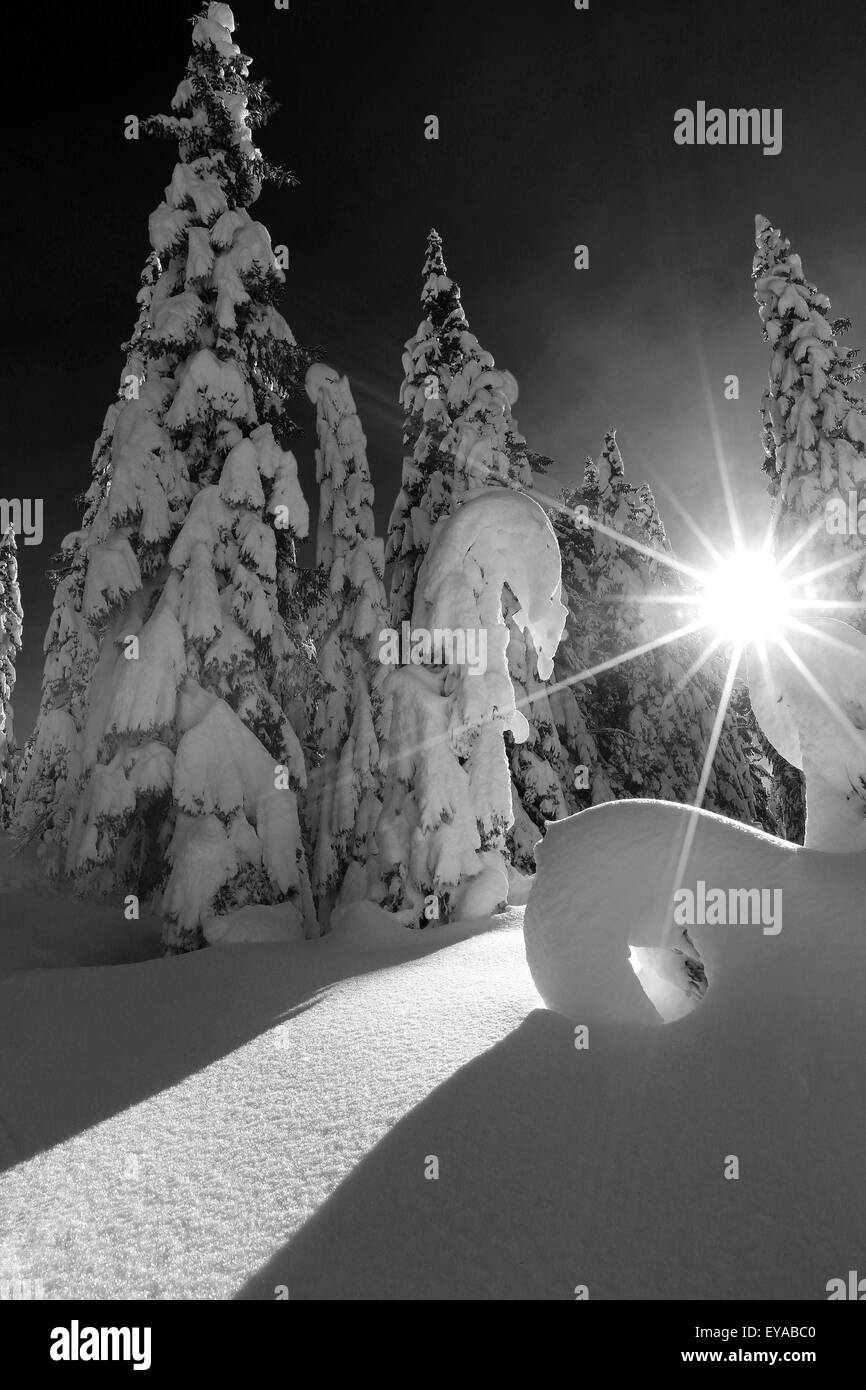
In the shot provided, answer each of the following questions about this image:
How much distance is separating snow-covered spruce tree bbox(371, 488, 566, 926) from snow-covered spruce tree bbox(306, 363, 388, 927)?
28.3 ft

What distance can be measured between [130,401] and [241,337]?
2.44 metres

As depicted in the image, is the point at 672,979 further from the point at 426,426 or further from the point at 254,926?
the point at 426,426

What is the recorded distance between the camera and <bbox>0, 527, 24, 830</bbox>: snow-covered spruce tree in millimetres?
31391

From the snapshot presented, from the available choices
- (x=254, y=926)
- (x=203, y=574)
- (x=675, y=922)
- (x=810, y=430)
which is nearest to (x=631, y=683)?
(x=810, y=430)

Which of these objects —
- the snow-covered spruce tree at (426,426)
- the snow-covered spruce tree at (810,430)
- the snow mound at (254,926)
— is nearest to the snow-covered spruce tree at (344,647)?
the snow-covered spruce tree at (426,426)

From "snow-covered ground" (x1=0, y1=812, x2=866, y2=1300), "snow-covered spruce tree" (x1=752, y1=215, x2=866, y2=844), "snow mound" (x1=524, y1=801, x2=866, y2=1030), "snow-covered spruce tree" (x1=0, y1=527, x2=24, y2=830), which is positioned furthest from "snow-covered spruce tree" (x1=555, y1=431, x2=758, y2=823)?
"snow-covered spruce tree" (x1=0, y1=527, x2=24, y2=830)

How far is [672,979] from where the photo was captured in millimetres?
4637

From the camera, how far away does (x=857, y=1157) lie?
2.58m

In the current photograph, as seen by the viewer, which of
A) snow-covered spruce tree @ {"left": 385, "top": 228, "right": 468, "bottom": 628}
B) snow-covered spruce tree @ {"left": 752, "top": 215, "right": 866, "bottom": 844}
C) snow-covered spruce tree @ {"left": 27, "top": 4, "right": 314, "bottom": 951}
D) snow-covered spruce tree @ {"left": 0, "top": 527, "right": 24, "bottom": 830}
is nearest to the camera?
snow-covered spruce tree @ {"left": 27, "top": 4, "right": 314, "bottom": 951}

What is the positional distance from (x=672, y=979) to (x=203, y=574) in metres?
9.54

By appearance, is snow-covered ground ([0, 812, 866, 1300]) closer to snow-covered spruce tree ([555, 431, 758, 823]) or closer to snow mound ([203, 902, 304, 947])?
snow mound ([203, 902, 304, 947])

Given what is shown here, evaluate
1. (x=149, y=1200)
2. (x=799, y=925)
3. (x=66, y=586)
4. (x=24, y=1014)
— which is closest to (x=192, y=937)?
(x=24, y=1014)

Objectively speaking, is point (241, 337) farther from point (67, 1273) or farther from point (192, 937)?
point (67, 1273)

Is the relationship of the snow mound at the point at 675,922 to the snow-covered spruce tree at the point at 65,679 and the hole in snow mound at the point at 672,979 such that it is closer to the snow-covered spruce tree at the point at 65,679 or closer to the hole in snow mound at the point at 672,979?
the hole in snow mound at the point at 672,979
